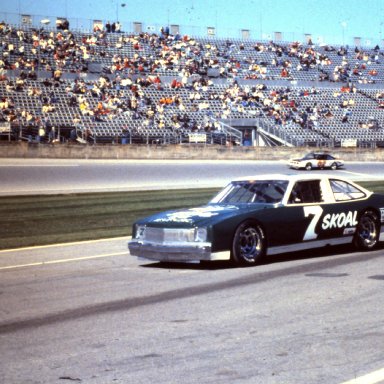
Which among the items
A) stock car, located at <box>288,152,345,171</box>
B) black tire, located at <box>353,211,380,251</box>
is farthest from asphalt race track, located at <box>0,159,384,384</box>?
stock car, located at <box>288,152,345,171</box>

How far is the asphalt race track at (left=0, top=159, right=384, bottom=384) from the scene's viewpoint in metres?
4.99

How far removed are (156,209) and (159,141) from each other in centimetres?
2164

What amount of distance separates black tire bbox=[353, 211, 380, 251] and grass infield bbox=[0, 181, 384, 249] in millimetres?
4643

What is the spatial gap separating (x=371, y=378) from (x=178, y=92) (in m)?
43.0

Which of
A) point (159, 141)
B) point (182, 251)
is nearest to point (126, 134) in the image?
point (159, 141)

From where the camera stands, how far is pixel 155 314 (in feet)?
22.7

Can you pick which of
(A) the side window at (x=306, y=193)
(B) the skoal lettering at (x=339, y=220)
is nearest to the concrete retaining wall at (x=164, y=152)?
(A) the side window at (x=306, y=193)

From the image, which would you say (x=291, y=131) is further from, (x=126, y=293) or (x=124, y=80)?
(x=126, y=293)

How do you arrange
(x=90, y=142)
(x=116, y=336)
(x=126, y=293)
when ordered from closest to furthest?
(x=116, y=336) → (x=126, y=293) → (x=90, y=142)

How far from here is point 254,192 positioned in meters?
11.1

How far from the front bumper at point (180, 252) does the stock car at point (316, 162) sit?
30935mm

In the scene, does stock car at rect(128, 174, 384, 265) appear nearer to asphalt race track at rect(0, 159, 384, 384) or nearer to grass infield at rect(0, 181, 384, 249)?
asphalt race track at rect(0, 159, 384, 384)

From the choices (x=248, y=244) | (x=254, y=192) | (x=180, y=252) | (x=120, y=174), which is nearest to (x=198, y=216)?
(x=180, y=252)

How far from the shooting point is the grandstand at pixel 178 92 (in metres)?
40.5
